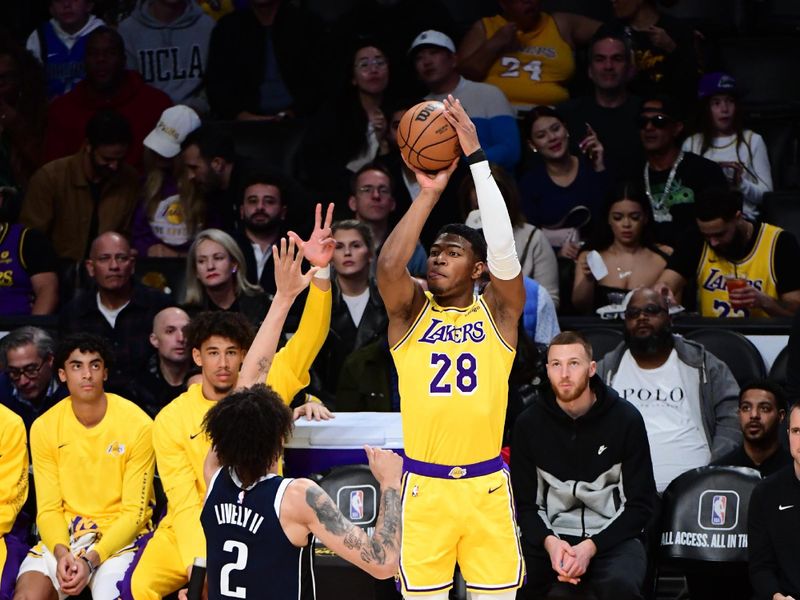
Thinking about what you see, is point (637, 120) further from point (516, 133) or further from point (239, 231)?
point (239, 231)

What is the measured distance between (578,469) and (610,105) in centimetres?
378

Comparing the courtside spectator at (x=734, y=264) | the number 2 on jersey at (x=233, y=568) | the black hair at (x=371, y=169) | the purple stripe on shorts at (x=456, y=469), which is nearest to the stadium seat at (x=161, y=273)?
the black hair at (x=371, y=169)

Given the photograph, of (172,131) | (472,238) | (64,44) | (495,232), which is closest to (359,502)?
(472,238)

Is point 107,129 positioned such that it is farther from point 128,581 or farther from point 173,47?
point 128,581

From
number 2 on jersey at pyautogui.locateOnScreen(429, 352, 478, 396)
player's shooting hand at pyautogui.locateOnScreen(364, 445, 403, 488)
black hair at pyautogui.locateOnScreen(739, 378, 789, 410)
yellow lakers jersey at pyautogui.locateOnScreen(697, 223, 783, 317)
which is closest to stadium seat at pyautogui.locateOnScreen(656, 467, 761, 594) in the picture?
black hair at pyautogui.locateOnScreen(739, 378, 789, 410)

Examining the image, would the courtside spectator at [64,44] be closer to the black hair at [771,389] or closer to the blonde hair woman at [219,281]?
the blonde hair woman at [219,281]

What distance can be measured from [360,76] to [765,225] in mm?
2965

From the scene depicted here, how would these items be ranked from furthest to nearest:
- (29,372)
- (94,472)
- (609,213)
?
(609,213)
(29,372)
(94,472)

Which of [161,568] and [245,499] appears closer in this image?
[245,499]

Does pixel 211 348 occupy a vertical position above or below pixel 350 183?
below

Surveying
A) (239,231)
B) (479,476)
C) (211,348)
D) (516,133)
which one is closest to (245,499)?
(479,476)

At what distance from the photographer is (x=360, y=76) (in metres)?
9.77

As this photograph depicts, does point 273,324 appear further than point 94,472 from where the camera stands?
No

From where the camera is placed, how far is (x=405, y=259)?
5.86m
